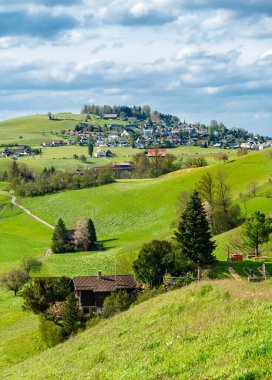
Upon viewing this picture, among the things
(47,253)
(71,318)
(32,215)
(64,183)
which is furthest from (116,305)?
(64,183)

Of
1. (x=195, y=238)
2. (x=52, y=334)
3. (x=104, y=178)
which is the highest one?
(x=195, y=238)

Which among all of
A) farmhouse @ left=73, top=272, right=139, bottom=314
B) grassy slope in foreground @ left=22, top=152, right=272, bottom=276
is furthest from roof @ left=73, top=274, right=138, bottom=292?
grassy slope in foreground @ left=22, top=152, right=272, bottom=276

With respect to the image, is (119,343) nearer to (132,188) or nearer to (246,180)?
(246,180)

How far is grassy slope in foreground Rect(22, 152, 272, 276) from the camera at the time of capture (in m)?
108

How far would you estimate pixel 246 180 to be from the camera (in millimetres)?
132375

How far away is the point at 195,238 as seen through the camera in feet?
A: 184

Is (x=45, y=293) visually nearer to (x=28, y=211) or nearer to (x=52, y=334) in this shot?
(x=52, y=334)

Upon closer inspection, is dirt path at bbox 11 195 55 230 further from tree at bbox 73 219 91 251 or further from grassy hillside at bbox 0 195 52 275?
tree at bbox 73 219 91 251

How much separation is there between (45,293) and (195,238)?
52.9 feet

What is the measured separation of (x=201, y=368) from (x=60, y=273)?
7395 cm

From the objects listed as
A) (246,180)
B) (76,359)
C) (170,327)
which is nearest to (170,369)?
(170,327)

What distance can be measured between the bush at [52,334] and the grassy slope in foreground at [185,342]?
9.53 metres

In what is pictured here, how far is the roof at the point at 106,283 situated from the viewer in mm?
54272

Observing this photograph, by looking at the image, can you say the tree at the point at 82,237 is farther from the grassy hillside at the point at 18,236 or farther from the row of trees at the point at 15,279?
the row of trees at the point at 15,279
